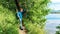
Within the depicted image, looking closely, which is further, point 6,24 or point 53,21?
point 53,21

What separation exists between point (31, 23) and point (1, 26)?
4.70 feet

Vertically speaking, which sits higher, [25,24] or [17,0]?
[17,0]

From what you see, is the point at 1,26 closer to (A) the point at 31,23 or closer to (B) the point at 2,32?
(B) the point at 2,32

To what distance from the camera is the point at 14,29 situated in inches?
222

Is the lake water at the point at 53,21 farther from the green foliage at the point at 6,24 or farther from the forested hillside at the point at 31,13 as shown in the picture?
the green foliage at the point at 6,24

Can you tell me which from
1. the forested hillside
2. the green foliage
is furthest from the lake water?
the green foliage

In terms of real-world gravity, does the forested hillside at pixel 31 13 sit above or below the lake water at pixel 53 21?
above

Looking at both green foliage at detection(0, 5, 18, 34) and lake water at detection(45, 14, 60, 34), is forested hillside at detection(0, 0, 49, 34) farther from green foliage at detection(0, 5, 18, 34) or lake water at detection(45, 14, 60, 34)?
lake water at detection(45, 14, 60, 34)

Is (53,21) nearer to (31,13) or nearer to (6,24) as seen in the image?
(31,13)

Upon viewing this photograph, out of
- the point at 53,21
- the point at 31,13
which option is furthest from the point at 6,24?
the point at 53,21

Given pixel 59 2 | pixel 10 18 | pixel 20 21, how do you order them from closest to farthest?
pixel 10 18 → pixel 20 21 → pixel 59 2

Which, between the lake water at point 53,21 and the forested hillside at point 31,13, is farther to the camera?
the lake water at point 53,21

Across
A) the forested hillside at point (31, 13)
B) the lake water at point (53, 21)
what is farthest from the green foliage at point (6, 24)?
the lake water at point (53, 21)

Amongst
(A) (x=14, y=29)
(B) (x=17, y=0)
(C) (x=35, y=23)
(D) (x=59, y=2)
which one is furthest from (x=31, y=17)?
(D) (x=59, y=2)
